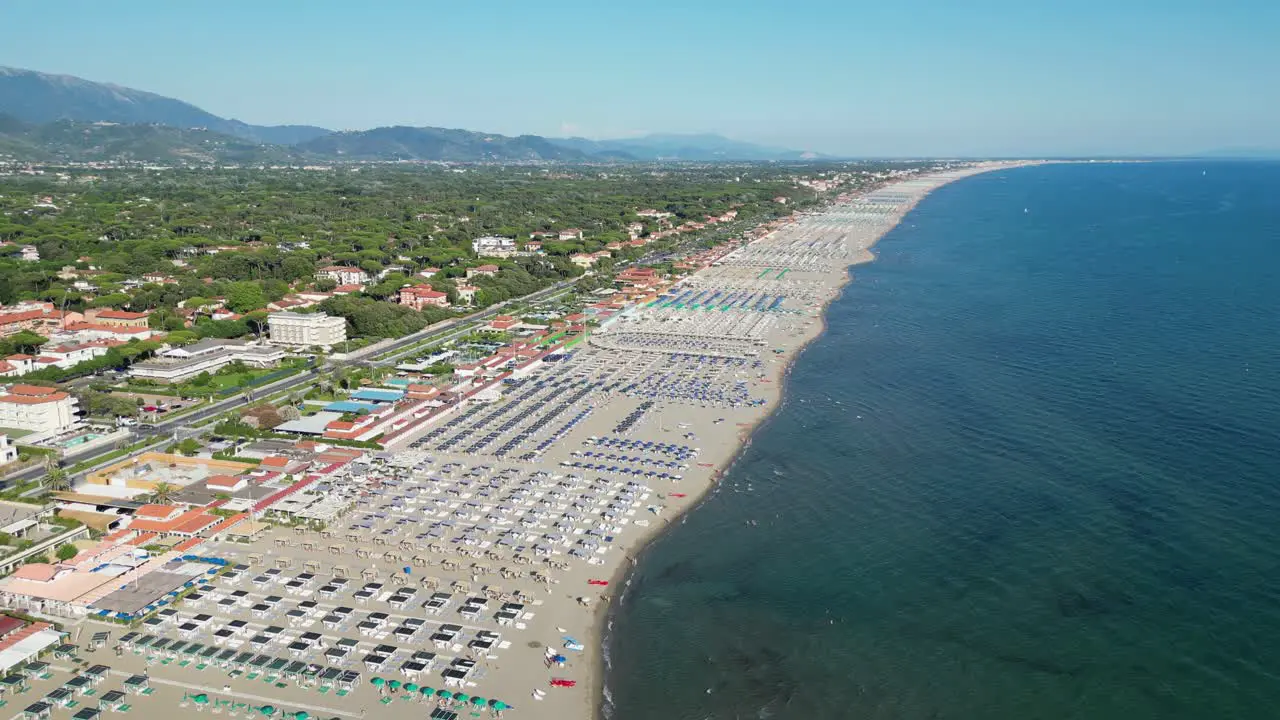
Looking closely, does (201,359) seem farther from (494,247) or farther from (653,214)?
(653,214)

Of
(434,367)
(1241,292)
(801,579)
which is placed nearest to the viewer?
(801,579)

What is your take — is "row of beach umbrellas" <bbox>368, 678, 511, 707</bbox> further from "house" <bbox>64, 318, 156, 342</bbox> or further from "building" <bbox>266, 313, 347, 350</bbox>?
"house" <bbox>64, 318, 156, 342</bbox>

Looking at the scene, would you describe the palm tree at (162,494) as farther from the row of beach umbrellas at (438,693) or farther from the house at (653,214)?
the house at (653,214)

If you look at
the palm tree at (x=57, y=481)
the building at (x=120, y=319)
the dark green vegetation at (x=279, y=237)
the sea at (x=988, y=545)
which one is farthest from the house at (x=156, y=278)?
the sea at (x=988, y=545)

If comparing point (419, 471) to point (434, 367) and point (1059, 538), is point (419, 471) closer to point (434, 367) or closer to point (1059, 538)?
point (434, 367)

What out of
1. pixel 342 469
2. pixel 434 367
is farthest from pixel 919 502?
pixel 434 367
